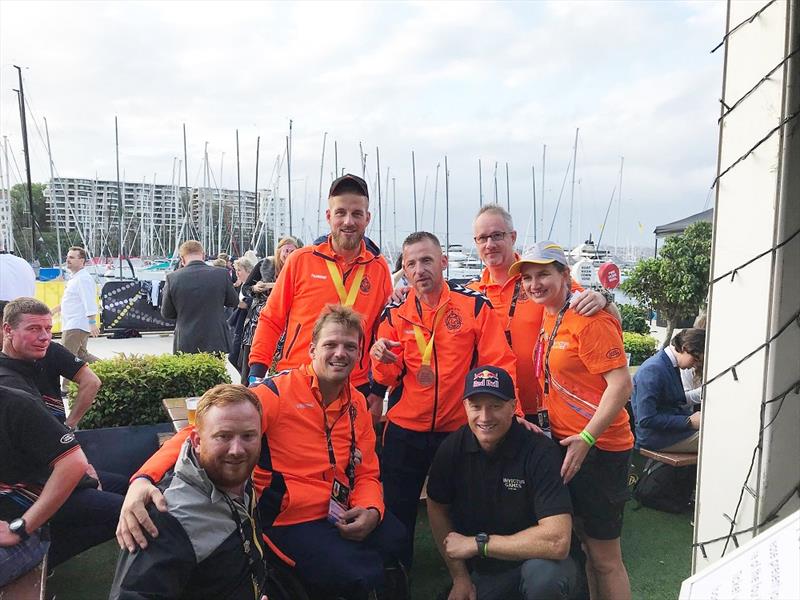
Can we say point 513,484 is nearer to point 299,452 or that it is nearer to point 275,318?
point 299,452

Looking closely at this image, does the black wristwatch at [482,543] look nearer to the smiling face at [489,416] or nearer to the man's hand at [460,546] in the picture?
the man's hand at [460,546]

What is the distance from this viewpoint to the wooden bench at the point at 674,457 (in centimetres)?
456

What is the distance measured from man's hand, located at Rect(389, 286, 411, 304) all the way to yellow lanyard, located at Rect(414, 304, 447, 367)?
267 mm

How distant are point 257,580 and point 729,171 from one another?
7.27 feet

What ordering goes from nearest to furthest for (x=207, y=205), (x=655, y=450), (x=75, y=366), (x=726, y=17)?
(x=726, y=17) < (x=75, y=366) < (x=655, y=450) < (x=207, y=205)

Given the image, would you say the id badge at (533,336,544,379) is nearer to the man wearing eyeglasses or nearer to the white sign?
the man wearing eyeglasses

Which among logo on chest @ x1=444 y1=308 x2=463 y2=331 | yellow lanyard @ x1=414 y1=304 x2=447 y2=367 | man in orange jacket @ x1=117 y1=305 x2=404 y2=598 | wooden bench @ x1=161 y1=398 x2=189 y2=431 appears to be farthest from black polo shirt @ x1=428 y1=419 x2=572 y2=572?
wooden bench @ x1=161 y1=398 x2=189 y2=431

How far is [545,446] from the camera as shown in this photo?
2.90 meters

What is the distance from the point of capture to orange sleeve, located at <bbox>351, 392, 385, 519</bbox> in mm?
2977

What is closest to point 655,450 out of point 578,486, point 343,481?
point 578,486

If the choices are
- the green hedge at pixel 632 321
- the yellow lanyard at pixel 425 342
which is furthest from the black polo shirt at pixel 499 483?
the green hedge at pixel 632 321

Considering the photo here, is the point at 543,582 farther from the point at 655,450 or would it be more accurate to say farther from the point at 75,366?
the point at 75,366

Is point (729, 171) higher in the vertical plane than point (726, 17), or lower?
lower

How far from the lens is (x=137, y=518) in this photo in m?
2.10
